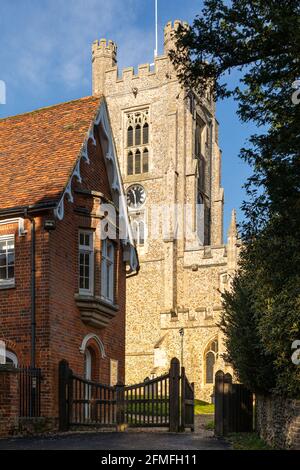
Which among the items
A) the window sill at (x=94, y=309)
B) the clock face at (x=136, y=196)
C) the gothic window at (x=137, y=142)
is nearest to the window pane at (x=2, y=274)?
the window sill at (x=94, y=309)

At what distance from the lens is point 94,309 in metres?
22.7

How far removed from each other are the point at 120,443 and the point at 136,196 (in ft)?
198

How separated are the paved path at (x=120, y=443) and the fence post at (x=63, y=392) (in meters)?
2.58

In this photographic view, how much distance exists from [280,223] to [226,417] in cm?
835

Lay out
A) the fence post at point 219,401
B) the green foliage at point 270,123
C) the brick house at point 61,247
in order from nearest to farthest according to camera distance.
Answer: the green foliage at point 270,123 < the fence post at point 219,401 < the brick house at point 61,247

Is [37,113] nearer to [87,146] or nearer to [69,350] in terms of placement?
[87,146]

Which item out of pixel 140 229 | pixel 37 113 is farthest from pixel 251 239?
pixel 140 229

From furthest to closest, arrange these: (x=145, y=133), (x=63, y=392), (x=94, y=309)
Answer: (x=145, y=133) → (x=94, y=309) → (x=63, y=392)

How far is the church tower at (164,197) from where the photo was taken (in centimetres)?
6794

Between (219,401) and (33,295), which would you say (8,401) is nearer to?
(33,295)

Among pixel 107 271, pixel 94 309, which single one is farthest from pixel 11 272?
pixel 107 271

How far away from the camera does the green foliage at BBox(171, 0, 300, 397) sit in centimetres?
1220

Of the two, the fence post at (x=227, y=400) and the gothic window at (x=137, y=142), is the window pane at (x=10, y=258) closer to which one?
the fence post at (x=227, y=400)
